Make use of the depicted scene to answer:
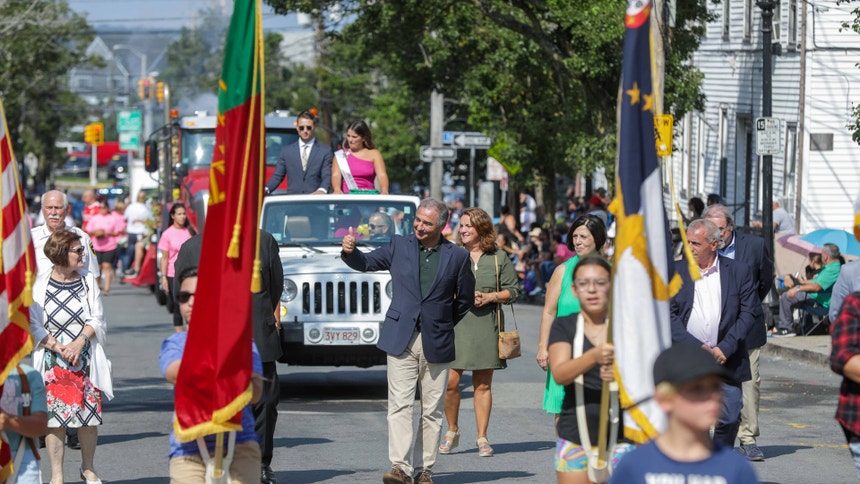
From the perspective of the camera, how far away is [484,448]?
10695 millimetres

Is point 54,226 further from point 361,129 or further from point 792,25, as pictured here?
point 792,25

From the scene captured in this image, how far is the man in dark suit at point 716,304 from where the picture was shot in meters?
8.81

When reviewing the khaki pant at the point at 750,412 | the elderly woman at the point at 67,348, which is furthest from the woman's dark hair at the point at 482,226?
the elderly woman at the point at 67,348

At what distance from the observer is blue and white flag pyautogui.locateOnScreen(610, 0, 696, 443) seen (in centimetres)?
547

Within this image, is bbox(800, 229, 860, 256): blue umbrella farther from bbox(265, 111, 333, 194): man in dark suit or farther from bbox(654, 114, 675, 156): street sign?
bbox(265, 111, 333, 194): man in dark suit

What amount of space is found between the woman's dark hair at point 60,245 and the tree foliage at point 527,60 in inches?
556

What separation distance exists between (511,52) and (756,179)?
20.4 feet

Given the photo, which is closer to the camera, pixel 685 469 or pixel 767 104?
pixel 685 469

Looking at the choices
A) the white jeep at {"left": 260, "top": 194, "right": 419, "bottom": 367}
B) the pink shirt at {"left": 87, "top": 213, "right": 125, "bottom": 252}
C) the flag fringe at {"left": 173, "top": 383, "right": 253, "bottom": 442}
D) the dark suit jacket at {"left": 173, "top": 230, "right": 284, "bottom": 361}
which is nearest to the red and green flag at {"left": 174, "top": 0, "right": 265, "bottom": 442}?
the flag fringe at {"left": 173, "top": 383, "right": 253, "bottom": 442}

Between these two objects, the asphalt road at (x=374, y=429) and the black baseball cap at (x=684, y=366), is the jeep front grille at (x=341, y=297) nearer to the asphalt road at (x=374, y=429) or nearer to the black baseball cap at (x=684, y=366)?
the asphalt road at (x=374, y=429)

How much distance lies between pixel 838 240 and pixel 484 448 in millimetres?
11198

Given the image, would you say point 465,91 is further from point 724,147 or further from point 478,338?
point 478,338

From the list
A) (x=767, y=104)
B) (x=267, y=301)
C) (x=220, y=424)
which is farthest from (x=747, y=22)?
(x=220, y=424)

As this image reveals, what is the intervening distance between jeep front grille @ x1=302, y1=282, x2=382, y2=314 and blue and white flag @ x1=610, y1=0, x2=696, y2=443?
787 centimetres
